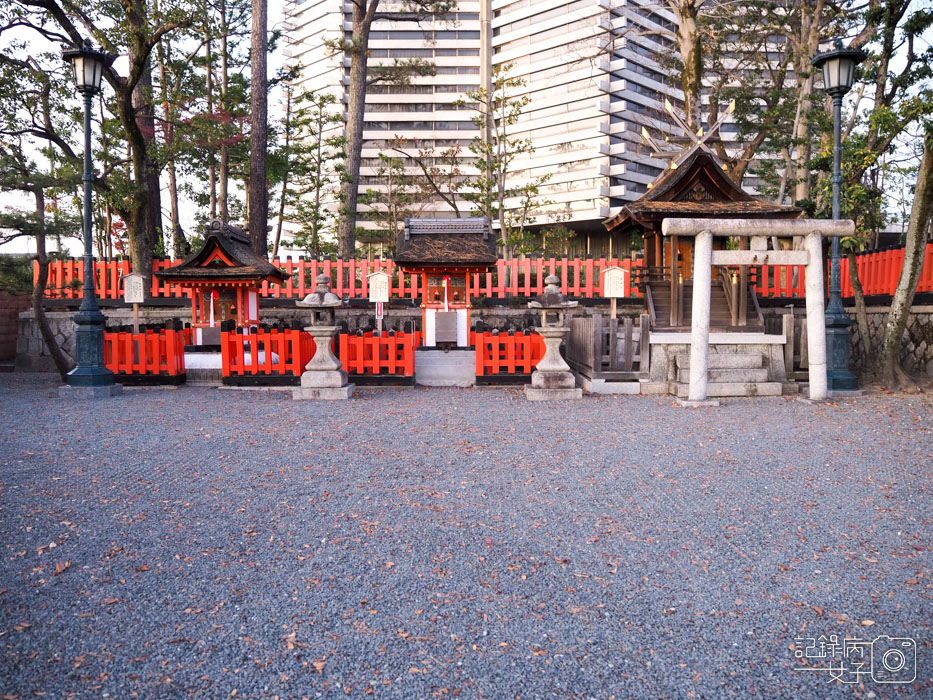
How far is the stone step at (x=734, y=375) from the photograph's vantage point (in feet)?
30.7

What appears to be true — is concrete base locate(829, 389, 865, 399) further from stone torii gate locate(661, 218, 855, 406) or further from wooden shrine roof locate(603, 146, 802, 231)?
wooden shrine roof locate(603, 146, 802, 231)

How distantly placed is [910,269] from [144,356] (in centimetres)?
1384

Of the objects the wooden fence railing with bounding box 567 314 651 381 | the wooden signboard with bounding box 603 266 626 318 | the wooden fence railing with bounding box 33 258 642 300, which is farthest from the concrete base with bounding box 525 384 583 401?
the wooden fence railing with bounding box 33 258 642 300

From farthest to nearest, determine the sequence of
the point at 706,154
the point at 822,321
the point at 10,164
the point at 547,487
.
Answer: the point at 706,154 → the point at 10,164 → the point at 822,321 → the point at 547,487

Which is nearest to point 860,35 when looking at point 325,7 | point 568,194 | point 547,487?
point 547,487

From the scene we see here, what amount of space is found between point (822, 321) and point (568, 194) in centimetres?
3041

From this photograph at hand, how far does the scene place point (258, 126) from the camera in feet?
48.2

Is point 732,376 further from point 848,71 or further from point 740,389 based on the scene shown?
point 848,71

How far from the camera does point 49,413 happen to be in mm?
7910

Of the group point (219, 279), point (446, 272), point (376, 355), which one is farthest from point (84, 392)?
point (446, 272)

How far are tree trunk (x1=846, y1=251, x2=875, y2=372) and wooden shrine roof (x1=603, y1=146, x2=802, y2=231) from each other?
183 centimetres

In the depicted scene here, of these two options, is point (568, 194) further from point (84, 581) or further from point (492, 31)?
point (84, 581)

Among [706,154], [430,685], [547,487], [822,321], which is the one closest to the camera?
[430,685]

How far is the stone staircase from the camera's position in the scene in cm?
927
